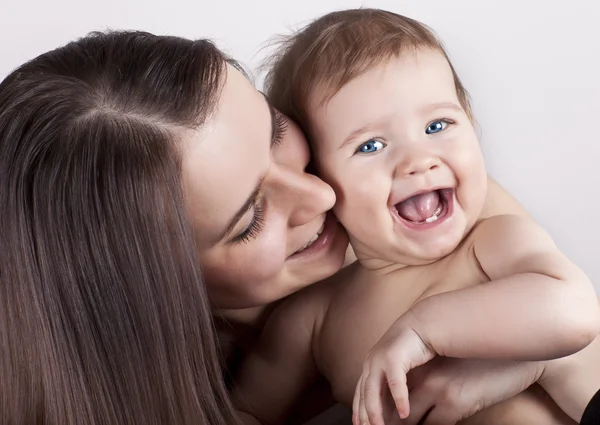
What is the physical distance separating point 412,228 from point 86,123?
0.45m

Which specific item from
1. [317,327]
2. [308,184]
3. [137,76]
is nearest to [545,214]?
[317,327]

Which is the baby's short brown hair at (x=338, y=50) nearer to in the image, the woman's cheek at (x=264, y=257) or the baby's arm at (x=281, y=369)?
the woman's cheek at (x=264, y=257)

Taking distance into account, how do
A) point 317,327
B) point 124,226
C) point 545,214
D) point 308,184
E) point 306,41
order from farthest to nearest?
point 545,214 < point 317,327 < point 306,41 < point 308,184 < point 124,226

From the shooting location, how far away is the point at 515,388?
109 centimetres

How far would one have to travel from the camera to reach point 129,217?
97cm

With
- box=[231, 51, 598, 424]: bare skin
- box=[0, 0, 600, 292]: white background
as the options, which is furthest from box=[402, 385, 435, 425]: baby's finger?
box=[0, 0, 600, 292]: white background

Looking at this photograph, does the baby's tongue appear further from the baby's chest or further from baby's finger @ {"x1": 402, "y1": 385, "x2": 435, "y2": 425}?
baby's finger @ {"x1": 402, "y1": 385, "x2": 435, "y2": 425}

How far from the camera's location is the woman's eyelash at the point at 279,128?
1.11m

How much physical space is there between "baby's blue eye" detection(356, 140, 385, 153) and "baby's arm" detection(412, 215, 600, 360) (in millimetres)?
221

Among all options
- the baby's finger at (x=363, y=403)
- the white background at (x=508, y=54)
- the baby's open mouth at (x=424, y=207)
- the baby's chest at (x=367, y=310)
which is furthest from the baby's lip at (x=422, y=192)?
the white background at (x=508, y=54)

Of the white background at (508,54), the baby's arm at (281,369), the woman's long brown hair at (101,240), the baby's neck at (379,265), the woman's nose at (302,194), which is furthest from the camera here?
the white background at (508,54)

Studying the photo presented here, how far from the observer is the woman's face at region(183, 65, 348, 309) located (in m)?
1.01

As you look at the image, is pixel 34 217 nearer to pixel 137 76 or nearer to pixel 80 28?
pixel 137 76

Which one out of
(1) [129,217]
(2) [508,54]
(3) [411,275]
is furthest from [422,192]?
(2) [508,54]
